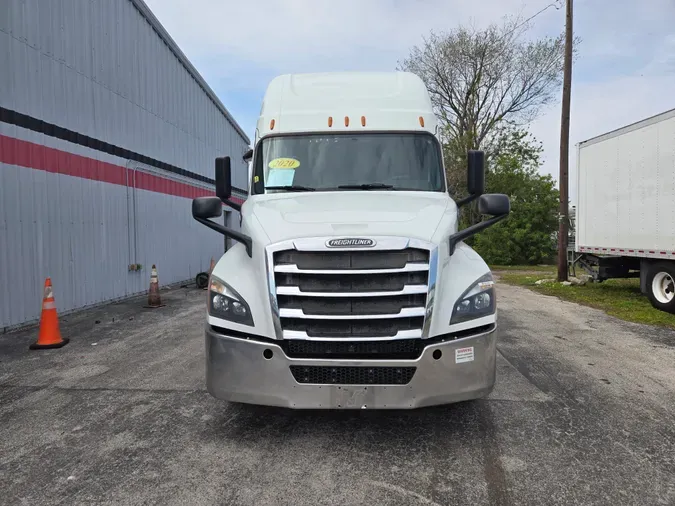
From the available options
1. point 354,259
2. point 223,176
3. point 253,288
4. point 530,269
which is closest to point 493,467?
point 354,259

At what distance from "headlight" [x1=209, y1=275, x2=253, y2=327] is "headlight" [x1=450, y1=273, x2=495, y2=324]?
1.48m

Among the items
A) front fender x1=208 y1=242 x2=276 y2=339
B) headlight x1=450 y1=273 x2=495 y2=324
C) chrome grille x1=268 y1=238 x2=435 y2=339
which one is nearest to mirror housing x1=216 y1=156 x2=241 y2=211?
front fender x1=208 y1=242 x2=276 y2=339

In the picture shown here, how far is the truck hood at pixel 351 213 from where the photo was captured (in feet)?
11.9

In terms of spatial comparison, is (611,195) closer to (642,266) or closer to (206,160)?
(642,266)

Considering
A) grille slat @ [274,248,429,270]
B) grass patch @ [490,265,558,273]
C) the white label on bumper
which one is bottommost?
grass patch @ [490,265,558,273]

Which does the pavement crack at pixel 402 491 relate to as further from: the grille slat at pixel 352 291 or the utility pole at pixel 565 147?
the utility pole at pixel 565 147

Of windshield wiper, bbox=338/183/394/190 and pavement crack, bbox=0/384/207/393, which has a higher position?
windshield wiper, bbox=338/183/394/190

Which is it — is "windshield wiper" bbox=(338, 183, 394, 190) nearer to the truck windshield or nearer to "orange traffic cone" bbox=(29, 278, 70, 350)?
the truck windshield

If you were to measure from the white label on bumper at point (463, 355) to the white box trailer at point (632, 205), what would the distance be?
25.1ft

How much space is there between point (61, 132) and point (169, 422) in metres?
7.44

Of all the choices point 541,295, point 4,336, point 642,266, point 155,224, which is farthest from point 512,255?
point 4,336

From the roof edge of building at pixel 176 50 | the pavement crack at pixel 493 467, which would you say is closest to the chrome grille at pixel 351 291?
the pavement crack at pixel 493 467

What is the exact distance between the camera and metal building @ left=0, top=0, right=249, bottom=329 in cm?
809

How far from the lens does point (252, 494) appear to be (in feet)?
9.85
